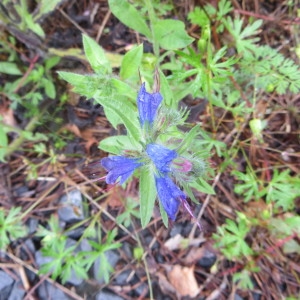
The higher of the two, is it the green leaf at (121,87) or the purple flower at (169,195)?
the green leaf at (121,87)

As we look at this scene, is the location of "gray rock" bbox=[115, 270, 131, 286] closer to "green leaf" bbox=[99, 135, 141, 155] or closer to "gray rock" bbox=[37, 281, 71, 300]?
"gray rock" bbox=[37, 281, 71, 300]

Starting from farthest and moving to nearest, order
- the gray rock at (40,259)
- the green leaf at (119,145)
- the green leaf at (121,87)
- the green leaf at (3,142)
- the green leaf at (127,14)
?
the gray rock at (40,259)
the green leaf at (3,142)
the green leaf at (127,14)
the green leaf at (121,87)
the green leaf at (119,145)

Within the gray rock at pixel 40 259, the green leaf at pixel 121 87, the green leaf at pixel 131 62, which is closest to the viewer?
the green leaf at pixel 121 87

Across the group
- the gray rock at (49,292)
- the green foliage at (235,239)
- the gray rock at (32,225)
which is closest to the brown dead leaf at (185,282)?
the green foliage at (235,239)

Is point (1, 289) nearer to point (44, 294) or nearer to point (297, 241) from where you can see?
point (44, 294)

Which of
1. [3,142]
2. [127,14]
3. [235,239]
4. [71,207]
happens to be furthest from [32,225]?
[127,14]

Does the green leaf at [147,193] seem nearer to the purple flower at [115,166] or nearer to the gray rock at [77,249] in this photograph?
the purple flower at [115,166]

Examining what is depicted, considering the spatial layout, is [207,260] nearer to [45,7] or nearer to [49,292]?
[49,292]
